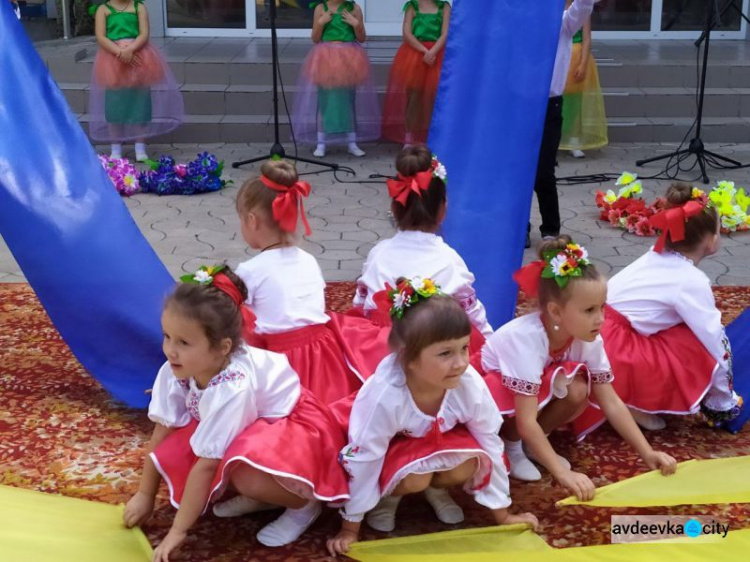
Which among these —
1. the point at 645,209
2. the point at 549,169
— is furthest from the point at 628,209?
the point at 549,169

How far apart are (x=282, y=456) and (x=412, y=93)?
4.87 m

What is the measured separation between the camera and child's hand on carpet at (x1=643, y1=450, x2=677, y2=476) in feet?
8.43

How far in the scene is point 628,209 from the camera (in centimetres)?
532

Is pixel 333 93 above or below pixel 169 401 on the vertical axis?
above

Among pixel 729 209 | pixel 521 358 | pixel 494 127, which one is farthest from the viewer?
pixel 729 209

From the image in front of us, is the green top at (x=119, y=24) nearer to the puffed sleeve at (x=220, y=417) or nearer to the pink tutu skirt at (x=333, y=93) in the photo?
the pink tutu skirt at (x=333, y=93)

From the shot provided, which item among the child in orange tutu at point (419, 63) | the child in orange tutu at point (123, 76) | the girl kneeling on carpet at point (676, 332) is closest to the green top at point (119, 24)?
the child in orange tutu at point (123, 76)

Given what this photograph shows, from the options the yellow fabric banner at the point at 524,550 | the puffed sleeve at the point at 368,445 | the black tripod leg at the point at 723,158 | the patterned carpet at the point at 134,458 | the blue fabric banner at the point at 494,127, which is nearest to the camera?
the yellow fabric banner at the point at 524,550

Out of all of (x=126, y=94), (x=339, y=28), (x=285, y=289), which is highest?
(x=339, y=28)

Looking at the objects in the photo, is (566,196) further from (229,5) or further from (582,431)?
(229,5)

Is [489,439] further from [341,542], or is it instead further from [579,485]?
[341,542]

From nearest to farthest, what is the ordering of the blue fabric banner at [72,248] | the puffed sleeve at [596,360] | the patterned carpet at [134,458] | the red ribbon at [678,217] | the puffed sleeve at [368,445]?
1. the puffed sleeve at [368,445]
2. the patterned carpet at [134,458]
3. the puffed sleeve at [596,360]
4. the red ribbon at [678,217]
5. the blue fabric banner at [72,248]

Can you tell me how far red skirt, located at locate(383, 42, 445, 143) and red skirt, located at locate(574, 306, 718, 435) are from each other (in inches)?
157

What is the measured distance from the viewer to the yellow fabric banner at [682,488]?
7.92 feet
